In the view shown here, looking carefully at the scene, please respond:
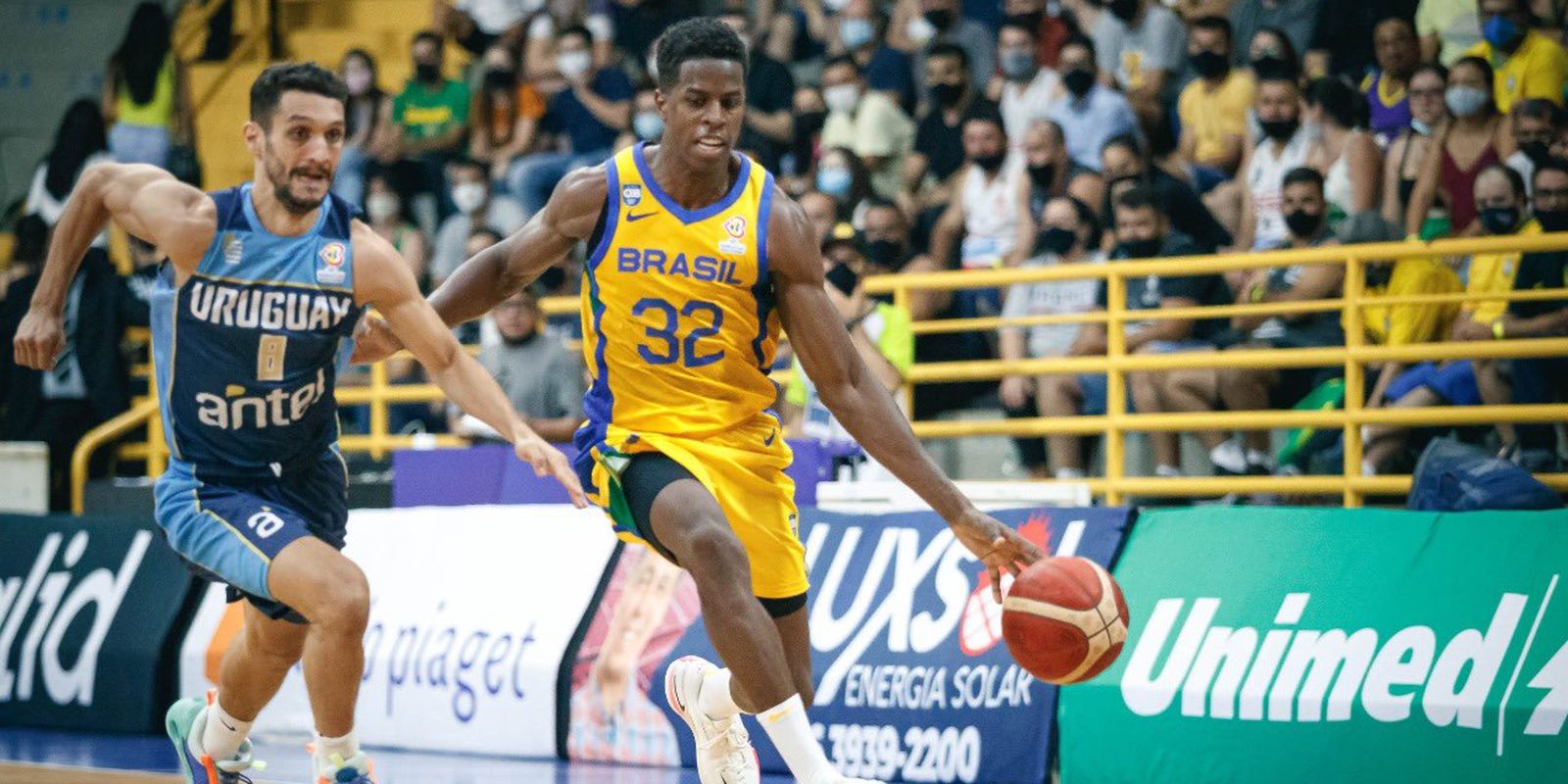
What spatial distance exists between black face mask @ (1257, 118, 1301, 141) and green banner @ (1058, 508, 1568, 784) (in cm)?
339

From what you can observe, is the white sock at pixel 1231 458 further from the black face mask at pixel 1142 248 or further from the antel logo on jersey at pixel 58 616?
the antel logo on jersey at pixel 58 616

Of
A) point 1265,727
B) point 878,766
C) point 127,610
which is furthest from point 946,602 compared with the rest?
point 127,610

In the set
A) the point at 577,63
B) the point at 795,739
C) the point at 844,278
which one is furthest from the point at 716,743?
the point at 577,63

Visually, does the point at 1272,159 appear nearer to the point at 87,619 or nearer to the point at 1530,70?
the point at 1530,70

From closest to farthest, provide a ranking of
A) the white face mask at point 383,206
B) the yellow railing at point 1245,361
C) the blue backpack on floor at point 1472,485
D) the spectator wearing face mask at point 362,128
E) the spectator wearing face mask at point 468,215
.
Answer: the blue backpack on floor at point 1472,485 < the yellow railing at point 1245,361 < the spectator wearing face mask at point 468,215 < the white face mask at point 383,206 < the spectator wearing face mask at point 362,128

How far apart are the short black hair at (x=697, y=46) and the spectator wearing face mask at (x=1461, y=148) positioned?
214 inches

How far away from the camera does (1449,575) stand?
8.04 m

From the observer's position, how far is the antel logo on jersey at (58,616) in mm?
12477

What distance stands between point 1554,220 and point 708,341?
5.12 meters

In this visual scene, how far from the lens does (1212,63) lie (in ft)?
40.3

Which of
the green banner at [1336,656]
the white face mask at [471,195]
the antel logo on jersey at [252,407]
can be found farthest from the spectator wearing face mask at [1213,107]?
the antel logo on jersey at [252,407]

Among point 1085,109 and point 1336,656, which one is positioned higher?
point 1085,109

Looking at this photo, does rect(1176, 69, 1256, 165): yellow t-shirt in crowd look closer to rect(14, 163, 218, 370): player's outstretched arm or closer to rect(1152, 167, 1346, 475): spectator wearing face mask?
rect(1152, 167, 1346, 475): spectator wearing face mask

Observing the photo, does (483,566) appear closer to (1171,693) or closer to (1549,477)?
(1171,693)
